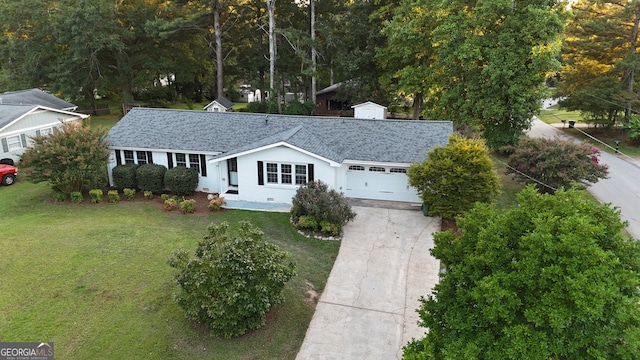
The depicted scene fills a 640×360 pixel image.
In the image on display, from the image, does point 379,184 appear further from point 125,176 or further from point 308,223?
point 125,176

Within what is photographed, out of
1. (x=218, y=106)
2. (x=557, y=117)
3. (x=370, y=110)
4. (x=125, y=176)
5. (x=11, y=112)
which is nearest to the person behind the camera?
(x=125, y=176)

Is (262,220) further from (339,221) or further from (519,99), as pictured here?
(519,99)

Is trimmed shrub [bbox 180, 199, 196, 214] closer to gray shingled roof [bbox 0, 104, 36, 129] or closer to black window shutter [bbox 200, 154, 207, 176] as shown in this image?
black window shutter [bbox 200, 154, 207, 176]

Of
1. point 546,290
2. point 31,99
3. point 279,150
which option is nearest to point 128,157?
point 279,150

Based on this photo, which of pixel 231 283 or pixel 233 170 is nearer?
pixel 231 283

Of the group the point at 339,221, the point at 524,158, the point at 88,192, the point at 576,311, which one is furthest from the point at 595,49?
the point at 88,192

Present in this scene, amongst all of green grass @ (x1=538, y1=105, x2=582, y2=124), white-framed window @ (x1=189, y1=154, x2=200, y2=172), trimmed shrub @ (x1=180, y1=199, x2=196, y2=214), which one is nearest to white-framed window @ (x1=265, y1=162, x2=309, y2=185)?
trimmed shrub @ (x1=180, y1=199, x2=196, y2=214)
